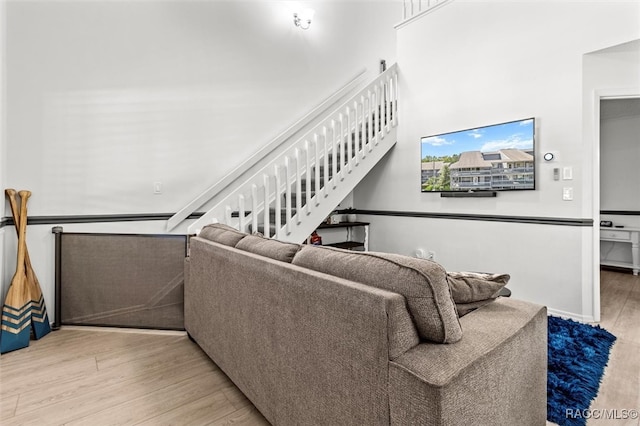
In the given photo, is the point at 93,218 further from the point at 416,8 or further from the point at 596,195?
the point at 416,8

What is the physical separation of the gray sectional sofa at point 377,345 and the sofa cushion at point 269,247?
0.03ft

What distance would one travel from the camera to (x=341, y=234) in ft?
15.9

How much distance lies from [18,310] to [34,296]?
Answer: 0.19 metres

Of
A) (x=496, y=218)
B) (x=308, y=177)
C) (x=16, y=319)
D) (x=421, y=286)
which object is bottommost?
(x=16, y=319)

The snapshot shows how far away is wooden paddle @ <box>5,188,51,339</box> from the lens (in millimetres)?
2518

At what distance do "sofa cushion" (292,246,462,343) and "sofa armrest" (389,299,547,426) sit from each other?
0.05 m

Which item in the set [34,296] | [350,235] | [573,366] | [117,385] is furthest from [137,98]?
[573,366]

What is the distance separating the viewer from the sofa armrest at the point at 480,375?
0.83 meters

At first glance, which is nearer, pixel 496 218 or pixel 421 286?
pixel 421 286

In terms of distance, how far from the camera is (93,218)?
293cm

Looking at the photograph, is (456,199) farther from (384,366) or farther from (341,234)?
(384,366)

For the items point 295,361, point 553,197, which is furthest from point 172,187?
point 553,197

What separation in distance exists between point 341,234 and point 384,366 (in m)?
3.94

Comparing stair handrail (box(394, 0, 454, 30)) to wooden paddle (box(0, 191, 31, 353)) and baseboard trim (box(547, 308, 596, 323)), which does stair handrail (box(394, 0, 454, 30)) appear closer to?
baseboard trim (box(547, 308, 596, 323))
